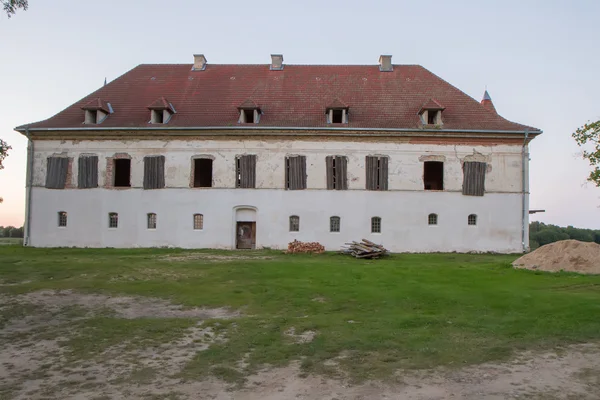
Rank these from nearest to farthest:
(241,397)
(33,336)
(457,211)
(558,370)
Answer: (241,397) → (558,370) → (33,336) → (457,211)

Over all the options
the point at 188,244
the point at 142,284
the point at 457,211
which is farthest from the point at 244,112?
the point at 142,284

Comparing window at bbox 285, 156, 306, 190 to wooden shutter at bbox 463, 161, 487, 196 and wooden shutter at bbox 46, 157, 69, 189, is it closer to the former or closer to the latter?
wooden shutter at bbox 463, 161, 487, 196

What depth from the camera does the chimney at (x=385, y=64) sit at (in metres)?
31.7

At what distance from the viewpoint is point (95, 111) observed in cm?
2812

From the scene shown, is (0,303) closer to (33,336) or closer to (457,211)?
(33,336)

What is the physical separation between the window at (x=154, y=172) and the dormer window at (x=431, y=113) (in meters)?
15.8

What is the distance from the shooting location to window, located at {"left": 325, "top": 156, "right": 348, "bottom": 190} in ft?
87.9

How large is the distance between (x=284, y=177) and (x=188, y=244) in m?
6.98

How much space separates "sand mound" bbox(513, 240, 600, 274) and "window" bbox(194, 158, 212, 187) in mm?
19076

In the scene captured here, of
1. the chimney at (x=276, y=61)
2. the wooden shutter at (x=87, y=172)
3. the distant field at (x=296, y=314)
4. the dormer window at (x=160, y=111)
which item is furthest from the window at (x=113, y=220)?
the chimney at (x=276, y=61)

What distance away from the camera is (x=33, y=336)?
859 centimetres

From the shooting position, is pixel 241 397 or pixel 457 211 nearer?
pixel 241 397

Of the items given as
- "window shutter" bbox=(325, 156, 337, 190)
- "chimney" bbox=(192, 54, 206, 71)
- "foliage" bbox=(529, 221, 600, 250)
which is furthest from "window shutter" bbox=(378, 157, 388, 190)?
"foliage" bbox=(529, 221, 600, 250)

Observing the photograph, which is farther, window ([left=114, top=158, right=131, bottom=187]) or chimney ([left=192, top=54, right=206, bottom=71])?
chimney ([left=192, top=54, right=206, bottom=71])
